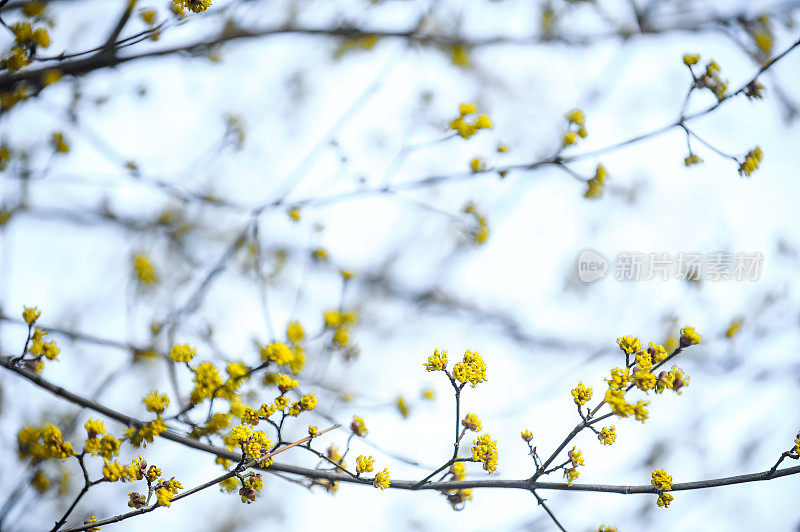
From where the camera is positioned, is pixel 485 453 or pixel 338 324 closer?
pixel 485 453

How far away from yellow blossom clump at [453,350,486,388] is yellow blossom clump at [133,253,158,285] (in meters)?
1.13

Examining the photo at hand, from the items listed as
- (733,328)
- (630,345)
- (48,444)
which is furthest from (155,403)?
(733,328)

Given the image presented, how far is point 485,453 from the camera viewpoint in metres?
0.83

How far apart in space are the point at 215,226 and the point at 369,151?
0.64m

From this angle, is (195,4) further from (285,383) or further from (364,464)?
(364,464)

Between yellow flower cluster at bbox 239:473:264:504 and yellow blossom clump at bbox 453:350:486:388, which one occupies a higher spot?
yellow blossom clump at bbox 453:350:486:388

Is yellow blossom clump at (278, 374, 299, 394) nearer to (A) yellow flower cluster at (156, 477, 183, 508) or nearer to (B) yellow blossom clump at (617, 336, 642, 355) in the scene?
(A) yellow flower cluster at (156, 477, 183, 508)

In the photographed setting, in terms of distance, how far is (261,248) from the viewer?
173cm

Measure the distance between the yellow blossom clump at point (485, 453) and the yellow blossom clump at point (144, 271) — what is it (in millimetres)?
1181

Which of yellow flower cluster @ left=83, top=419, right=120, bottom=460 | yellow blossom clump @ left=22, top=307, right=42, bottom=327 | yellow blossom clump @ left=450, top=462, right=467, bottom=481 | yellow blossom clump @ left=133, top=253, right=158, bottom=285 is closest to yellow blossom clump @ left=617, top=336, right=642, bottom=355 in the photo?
yellow blossom clump @ left=450, top=462, right=467, bottom=481

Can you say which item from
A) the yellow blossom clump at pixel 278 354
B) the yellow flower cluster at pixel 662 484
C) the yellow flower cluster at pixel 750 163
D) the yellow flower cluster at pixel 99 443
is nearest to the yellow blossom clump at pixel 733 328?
the yellow flower cluster at pixel 750 163

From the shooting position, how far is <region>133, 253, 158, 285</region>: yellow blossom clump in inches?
58.8

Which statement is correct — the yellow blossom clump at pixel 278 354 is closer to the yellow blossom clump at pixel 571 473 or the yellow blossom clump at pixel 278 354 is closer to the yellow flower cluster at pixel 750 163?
the yellow blossom clump at pixel 571 473

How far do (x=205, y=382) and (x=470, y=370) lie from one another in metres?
0.44
